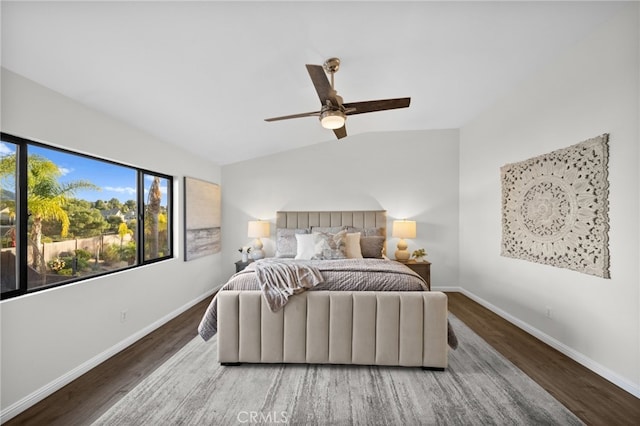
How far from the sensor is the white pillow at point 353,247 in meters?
3.61

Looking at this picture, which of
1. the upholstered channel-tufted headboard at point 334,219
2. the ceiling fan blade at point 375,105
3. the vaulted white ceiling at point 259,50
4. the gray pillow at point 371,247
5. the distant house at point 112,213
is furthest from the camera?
the upholstered channel-tufted headboard at point 334,219

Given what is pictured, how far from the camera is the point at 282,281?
2.21 metres

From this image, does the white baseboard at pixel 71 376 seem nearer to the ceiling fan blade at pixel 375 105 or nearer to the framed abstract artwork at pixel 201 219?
the framed abstract artwork at pixel 201 219

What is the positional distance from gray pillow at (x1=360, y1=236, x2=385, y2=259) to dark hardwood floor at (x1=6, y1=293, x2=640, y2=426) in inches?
57.9

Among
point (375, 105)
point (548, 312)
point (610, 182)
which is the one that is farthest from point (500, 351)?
point (375, 105)

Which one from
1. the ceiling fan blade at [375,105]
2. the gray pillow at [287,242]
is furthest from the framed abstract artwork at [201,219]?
the ceiling fan blade at [375,105]

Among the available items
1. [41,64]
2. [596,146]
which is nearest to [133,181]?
[41,64]

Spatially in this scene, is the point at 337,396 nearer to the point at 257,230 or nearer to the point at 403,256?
the point at 403,256

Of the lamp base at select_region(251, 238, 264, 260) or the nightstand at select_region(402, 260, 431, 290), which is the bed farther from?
the lamp base at select_region(251, 238, 264, 260)

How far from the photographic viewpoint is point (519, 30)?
2.10m

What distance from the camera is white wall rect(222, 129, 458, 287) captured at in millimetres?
4422

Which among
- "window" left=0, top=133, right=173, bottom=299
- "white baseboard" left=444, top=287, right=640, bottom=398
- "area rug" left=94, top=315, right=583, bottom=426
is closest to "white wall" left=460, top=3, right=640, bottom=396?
"white baseboard" left=444, top=287, right=640, bottom=398

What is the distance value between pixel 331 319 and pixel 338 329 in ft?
0.33

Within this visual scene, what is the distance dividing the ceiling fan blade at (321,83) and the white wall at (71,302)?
1.94 meters
